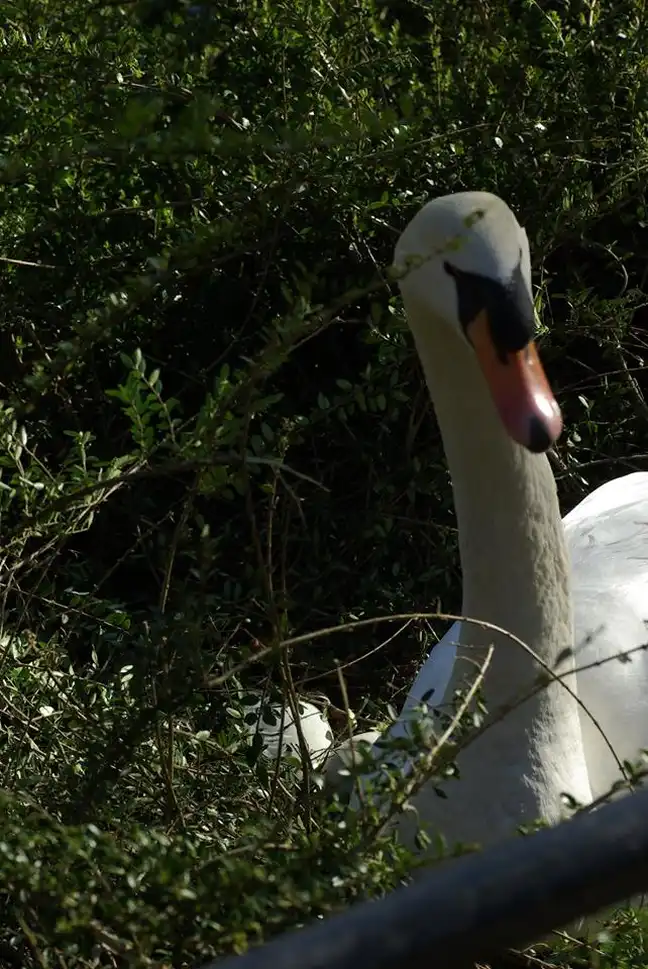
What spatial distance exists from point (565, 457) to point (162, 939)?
7.10 ft

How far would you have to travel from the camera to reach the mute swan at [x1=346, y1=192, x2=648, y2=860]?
1.87 metres

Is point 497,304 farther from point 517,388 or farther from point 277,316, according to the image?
point 277,316

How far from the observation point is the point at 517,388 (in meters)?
1.86

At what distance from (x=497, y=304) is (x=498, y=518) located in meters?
0.39

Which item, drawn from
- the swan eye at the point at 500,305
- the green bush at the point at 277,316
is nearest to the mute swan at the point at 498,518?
the swan eye at the point at 500,305

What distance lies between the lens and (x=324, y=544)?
343cm

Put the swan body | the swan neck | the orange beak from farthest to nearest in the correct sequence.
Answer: the swan body
the swan neck
the orange beak

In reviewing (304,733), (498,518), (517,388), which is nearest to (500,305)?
(517,388)

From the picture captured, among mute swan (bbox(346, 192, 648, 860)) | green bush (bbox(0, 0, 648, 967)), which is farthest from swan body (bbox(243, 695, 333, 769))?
mute swan (bbox(346, 192, 648, 860))

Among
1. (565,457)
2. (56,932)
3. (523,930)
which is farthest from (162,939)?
(565,457)

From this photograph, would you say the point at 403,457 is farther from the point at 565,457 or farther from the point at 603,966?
the point at 603,966

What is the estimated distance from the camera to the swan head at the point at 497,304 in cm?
184

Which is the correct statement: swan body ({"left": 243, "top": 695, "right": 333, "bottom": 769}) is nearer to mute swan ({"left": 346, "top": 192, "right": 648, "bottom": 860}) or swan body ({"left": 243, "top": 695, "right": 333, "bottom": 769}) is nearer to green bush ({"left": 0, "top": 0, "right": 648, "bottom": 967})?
green bush ({"left": 0, "top": 0, "right": 648, "bottom": 967})

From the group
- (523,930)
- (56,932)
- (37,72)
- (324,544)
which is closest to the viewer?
(523,930)
